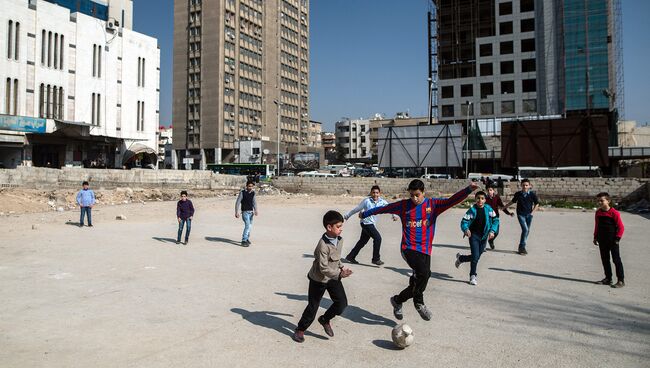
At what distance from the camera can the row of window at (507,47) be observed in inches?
2382

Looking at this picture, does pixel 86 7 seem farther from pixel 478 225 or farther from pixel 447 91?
pixel 478 225

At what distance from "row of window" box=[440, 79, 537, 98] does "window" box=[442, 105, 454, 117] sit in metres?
1.59

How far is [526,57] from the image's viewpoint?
60281 millimetres

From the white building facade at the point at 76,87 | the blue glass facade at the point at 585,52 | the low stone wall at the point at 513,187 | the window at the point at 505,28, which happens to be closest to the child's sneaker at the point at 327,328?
the low stone wall at the point at 513,187

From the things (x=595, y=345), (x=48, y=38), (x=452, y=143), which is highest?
(x=48, y=38)

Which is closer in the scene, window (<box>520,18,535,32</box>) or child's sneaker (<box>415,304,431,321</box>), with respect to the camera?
child's sneaker (<box>415,304,431,321</box>)

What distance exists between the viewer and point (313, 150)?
95.5 metres

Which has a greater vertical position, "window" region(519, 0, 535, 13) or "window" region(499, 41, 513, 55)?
"window" region(519, 0, 535, 13)

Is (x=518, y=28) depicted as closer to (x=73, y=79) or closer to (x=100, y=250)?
(x=73, y=79)

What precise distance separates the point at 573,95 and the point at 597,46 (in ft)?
20.9

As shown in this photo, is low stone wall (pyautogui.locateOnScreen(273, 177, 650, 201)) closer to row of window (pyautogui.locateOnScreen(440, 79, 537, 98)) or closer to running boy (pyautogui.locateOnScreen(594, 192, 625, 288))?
running boy (pyautogui.locateOnScreen(594, 192, 625, 288))

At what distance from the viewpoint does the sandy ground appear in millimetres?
4402

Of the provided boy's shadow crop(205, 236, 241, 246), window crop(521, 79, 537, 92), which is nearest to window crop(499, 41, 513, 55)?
window crop(521, 79, 537, 92)

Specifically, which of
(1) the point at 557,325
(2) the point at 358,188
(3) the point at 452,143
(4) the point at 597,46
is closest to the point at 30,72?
(2) the point at 358,188
